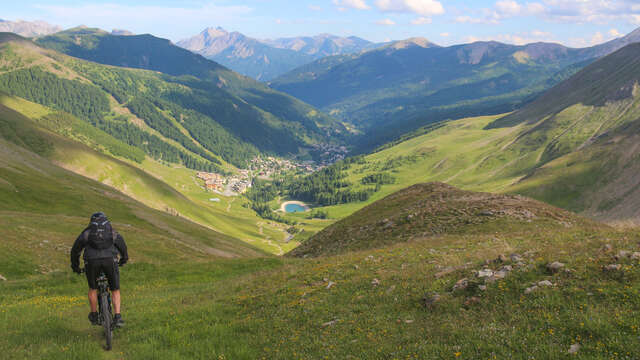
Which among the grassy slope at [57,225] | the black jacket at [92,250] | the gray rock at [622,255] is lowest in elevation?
the grassy slope at [57,225]

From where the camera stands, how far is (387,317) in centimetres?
1581

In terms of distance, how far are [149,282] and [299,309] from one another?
19255 mm

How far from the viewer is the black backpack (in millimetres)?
15062

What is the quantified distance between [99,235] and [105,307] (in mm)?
2815

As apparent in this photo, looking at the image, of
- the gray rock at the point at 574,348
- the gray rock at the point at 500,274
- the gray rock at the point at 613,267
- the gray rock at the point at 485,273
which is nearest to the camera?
the gray rock at the point at 574,348

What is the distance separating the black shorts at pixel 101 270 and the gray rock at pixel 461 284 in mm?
14271

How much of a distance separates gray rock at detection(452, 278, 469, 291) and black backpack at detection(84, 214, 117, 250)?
571 inches

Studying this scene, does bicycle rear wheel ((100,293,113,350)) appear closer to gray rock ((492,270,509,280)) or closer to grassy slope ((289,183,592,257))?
gray rock ((492,270,509,280))

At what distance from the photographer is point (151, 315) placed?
1886 cm

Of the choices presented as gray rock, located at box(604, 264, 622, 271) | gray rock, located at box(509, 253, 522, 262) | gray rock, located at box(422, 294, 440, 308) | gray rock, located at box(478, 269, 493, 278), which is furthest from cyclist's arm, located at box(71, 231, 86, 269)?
gray rock, located at box(604, 264, 622, 271)

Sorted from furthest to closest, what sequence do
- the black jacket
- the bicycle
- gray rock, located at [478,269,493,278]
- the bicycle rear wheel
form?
1. gray rock, located at [478,269,493,278]
2. the black jacket
3. the bicycle
4. the bicycle rear wheel

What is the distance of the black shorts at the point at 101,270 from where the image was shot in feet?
49.5

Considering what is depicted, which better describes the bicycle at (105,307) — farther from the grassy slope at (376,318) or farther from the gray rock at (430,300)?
the gray rock at (430,300)

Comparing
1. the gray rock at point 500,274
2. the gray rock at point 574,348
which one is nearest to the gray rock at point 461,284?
the gray rock at point 500,274
